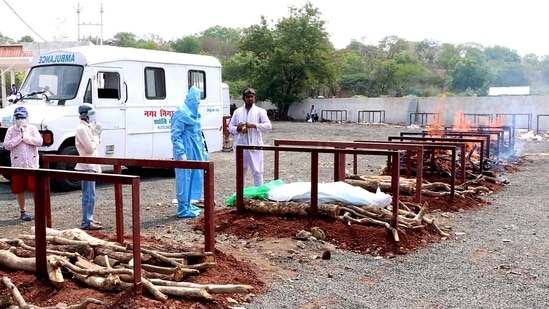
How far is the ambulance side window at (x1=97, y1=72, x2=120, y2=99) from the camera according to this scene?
11.4 metres

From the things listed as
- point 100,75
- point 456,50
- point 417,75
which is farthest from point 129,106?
point 456,50

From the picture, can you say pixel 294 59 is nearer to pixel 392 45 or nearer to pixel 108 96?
pixel 108 96

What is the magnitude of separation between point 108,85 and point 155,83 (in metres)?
1.09

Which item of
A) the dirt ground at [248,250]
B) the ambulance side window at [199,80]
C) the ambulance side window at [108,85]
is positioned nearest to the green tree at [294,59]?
the ambulance side window at [199,80]

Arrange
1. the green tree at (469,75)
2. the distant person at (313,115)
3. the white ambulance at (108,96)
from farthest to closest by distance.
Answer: the green tree at (469,75) < the distant person at (313,115) < the white ambulance at (108,96)

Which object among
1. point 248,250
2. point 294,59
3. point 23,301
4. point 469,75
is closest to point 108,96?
point 248,250

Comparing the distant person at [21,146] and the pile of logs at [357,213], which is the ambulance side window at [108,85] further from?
the pile of logs at [357,213]

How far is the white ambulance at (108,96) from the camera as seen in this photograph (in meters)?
10.9

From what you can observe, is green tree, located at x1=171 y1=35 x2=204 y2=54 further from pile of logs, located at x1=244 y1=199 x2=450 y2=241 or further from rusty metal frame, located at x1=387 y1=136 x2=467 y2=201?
pile of logs, located at x1=244 y1=199 x2=450 y2=241

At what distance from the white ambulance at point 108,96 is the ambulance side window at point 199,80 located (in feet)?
0.57

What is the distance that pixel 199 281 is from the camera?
4891mm

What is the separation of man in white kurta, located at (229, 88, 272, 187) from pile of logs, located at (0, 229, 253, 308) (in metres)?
3.72

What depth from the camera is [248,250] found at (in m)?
6.46

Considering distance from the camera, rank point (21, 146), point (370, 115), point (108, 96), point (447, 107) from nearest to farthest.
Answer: point (21, 146) < point (108, 96) < point (447, 107) < point (370, 115)
